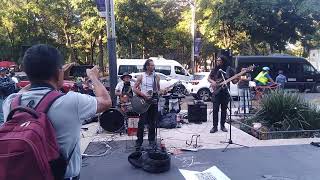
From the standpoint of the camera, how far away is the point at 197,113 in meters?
11.7

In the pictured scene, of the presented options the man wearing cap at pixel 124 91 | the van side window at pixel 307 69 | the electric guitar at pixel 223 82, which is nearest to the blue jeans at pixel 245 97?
the electric guitar at pixel 223 82

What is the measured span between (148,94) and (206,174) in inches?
86.9

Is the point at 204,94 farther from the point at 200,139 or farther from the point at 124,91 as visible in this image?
the point at 200,139

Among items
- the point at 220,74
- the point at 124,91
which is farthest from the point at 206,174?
the point at 124,91

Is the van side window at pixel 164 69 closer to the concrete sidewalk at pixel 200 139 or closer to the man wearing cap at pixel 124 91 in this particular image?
the man wearing cap at pixel 124 91

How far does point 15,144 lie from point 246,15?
85.0ft

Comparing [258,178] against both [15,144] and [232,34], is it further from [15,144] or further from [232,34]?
[232,34]

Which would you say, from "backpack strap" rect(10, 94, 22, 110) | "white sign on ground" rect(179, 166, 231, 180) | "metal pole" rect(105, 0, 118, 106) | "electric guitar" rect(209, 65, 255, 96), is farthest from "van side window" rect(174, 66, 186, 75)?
"backpack strap" rect(10, 94, 22, 110)

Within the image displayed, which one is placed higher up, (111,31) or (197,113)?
(111,31)

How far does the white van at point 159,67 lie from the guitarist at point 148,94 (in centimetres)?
1384

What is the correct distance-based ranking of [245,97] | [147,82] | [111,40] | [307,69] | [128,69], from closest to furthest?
1. [147,82]
2. [111,40]
3. [245,97]
4. [128,69]
5. [307,69]

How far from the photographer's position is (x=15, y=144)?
1.79 m

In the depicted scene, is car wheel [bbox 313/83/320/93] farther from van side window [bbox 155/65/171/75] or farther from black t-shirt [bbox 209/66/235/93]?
black t-shirt [bbox 209/66/235/93]

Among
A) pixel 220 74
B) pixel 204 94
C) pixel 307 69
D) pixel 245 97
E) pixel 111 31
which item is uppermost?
pixel 111 31
